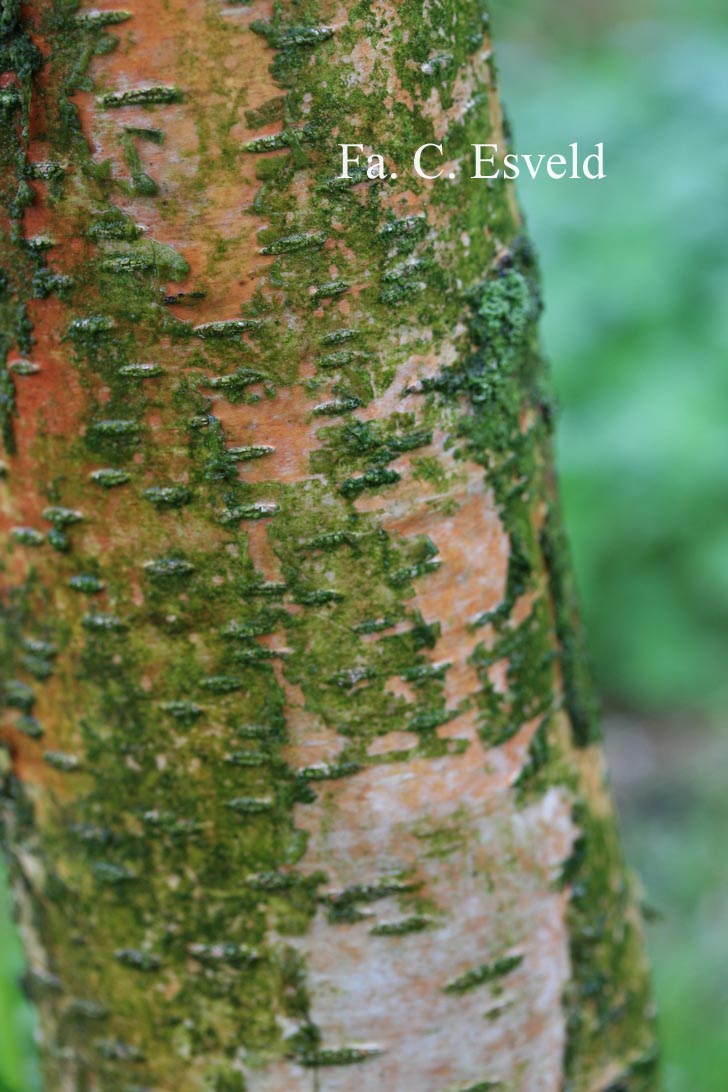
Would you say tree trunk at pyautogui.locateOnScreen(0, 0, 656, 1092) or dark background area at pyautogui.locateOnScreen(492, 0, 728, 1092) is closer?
tree trunk at pyautogui.locateOnScreen(0, 0, 656, 1092)

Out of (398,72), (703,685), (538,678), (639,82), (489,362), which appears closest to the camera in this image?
(398,72)

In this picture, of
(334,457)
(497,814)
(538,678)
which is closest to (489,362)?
(334,457)

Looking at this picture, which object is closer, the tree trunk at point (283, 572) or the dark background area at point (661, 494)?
the tree trunk at point (283, 572)

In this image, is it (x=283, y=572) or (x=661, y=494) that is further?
(x=661, y=494)

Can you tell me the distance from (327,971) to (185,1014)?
0.14m

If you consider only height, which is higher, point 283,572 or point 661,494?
point 283,572

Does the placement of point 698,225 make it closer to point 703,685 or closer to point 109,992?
point 703,685

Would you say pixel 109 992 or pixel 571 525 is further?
pixel 571 525

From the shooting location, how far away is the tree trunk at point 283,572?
82 centimetres

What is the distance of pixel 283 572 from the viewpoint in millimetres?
896

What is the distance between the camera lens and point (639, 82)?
504cm

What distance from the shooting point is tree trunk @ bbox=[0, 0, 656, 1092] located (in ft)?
2.68

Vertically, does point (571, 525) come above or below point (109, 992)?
above

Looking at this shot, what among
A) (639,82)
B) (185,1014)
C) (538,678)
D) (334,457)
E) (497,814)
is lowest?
(185,1014)
